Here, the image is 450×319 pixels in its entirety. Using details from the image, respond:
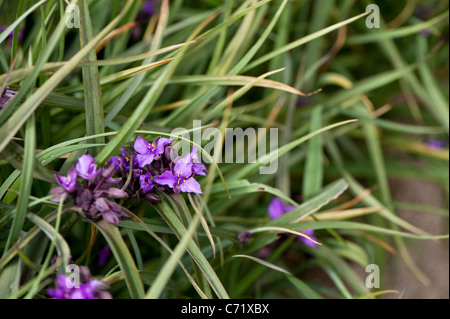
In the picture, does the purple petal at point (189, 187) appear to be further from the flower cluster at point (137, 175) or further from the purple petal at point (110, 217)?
the purple petal at point (110, 217)

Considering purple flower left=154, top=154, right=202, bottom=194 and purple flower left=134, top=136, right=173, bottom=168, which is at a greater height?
purple flower left=134, top=136, right=173, bottom=168

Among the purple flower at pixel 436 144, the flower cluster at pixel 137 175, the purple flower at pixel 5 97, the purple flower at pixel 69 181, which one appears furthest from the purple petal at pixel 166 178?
the purple flower at pixel 436 144

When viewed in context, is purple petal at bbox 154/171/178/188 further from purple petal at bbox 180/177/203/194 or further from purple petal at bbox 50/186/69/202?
purple petal at bbox 50/186/69/202

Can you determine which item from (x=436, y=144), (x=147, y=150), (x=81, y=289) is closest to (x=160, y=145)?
(x=147, y=150)

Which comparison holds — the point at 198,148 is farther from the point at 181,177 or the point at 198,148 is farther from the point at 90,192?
the point at 90,192

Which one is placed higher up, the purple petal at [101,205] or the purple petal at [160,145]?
the purple petal at [160,145]


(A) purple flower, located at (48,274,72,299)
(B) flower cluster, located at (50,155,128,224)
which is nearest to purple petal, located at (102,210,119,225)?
(B) flower cluster, located at (50,155,128,224)
